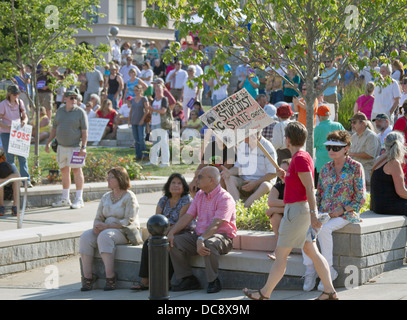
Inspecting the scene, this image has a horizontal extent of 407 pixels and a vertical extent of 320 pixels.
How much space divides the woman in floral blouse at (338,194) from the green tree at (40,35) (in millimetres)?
9201

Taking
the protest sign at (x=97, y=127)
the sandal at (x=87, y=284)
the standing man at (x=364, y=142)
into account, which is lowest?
the sandal at (x=87, y=284)

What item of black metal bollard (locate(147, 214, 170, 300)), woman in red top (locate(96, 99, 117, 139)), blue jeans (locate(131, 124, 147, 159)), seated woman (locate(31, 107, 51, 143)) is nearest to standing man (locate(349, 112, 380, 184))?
black metal bollard (locate(147, 214, 170, 300))

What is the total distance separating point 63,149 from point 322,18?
18.8 feet

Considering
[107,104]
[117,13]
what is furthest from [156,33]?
[107,104]

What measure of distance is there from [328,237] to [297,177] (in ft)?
3.21

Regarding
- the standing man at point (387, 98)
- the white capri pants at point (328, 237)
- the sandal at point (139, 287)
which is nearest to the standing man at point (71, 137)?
the sandal at point (139, 287)

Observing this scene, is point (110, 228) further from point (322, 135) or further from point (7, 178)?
point (322, 135)

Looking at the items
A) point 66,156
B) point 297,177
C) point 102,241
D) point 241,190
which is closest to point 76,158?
point 66,156

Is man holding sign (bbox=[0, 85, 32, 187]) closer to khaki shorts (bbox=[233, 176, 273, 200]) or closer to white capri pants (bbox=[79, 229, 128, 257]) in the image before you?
khaki shorts (bbox=[233, 176, 273, 200])

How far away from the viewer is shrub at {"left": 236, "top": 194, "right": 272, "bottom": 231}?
9773mm

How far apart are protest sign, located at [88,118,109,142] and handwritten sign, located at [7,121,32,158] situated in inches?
332

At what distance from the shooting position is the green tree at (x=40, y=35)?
16.8 meters

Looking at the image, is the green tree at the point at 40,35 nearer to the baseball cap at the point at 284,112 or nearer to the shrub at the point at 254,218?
the baseball cap at the point at 284,112
